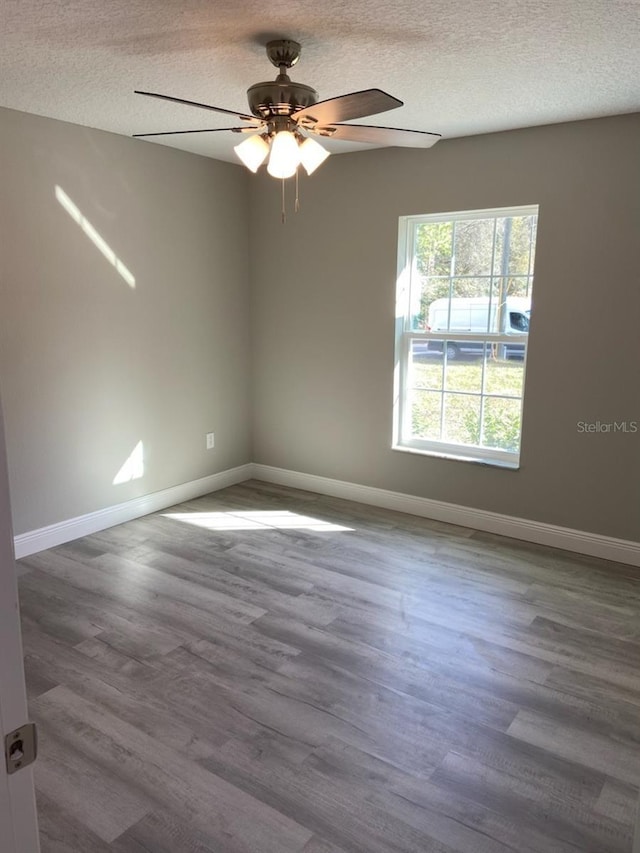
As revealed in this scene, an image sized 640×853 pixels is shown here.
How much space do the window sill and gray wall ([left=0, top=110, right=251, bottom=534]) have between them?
145 centimetres

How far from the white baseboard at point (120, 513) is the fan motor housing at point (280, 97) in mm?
2537

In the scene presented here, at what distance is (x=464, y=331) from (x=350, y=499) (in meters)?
1.49

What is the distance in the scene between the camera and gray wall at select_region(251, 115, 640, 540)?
339cm

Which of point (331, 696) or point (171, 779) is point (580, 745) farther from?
point (171, 779)

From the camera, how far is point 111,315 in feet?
12.6

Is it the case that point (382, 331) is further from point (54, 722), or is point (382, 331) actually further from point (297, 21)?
point (54, 722)

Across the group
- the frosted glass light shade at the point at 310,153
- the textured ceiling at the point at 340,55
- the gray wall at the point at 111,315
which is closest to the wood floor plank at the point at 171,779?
the gray wall at the point at 111,315

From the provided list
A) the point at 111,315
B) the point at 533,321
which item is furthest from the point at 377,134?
the point at 111,315

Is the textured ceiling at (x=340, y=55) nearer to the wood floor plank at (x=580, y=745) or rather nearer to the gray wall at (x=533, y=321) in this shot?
the gray wall at (x=533, y=321)

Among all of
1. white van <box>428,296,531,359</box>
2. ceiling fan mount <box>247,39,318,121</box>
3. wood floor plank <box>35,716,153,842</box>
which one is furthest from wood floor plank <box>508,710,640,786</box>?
ceiling fan mount <box>247,39,318,121</box>

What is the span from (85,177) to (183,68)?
50.9 inches

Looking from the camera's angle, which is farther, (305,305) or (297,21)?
(305,305)

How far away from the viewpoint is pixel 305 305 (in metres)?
4.60

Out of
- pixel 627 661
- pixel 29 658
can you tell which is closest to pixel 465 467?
pixel 627 661
